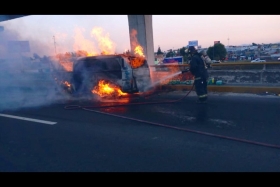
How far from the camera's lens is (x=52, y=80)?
12.7 meters

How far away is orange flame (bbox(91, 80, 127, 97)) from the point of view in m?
10.8

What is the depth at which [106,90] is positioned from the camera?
11016mm

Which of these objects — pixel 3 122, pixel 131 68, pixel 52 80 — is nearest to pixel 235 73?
pixel 131 68

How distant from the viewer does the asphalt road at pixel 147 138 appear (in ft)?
14.4

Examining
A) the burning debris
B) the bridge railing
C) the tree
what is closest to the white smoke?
the burning debris

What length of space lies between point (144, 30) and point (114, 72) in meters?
6.77

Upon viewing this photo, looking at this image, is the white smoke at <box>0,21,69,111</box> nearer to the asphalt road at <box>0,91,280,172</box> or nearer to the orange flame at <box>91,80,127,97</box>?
the orange flame at <box>91,80,127,97</box>

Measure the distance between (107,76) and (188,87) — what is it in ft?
12.1

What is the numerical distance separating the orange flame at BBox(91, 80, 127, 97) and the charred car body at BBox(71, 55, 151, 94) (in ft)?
0.49

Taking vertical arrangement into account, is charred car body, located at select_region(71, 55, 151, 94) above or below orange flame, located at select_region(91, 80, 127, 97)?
above

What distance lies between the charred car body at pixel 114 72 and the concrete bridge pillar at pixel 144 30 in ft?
19.9
